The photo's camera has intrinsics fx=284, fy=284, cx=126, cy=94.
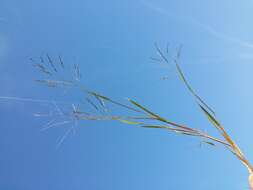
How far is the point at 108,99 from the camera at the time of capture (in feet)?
3.64

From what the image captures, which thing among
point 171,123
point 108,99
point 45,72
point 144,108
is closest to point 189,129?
point 171,123

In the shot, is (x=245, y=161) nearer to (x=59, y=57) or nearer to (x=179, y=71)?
(x=179, y=71)

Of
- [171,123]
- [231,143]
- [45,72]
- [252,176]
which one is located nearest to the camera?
[252,176]

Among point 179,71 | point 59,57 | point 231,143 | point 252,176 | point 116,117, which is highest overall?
point 59,57

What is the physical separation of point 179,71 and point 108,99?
0.30m

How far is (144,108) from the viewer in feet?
3.53

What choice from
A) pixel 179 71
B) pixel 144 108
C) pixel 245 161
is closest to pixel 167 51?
pixel 179 71

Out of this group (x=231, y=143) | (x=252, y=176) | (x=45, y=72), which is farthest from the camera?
(x=45, y=72)

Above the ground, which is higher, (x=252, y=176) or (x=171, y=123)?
(x=171, y=123)

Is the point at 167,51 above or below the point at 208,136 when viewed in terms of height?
above

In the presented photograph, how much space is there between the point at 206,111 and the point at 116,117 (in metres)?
0.33

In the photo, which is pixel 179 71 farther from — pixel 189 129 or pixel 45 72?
pixel 45 72

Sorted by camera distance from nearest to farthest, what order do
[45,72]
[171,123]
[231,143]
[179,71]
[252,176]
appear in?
[252,176] → [231,143] → [171,123] → [179,71] → [45,72]

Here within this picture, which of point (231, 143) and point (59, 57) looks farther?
point (59, 57)
